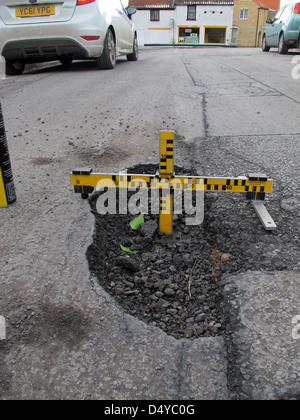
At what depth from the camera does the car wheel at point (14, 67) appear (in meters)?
8.35

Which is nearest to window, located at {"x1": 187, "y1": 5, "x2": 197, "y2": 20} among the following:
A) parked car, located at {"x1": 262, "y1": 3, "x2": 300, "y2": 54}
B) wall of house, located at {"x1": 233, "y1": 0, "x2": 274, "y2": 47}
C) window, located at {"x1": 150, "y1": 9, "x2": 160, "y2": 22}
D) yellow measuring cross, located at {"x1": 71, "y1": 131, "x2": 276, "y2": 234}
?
window, located at {"x1": 150, "y1": 9, "x2": 160, "y2": 22}

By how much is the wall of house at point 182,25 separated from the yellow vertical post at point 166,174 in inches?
1947

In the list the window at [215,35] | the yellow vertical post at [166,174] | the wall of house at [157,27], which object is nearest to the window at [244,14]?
the window at [215,35]

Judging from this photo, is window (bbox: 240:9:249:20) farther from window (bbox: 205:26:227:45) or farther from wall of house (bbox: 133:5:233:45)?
window (bbox: 205:26:227:45)

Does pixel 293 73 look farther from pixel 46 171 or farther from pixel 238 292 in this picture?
pixel 238 292

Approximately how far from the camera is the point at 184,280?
2.21m

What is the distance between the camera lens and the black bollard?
2.63m

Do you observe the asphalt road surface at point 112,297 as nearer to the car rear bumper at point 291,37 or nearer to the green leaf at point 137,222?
the green leaf at point 137,222

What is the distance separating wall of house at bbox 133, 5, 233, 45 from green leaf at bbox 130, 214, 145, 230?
49294mm

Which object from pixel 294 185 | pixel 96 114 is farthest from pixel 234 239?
pixel 96 114

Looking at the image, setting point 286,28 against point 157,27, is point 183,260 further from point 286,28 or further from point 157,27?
point 157,27

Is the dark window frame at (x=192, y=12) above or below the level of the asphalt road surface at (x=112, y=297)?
above

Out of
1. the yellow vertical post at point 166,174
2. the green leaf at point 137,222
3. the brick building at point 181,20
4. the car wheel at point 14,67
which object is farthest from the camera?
the brick building at point 181,20

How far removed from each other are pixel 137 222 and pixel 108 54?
22.0 ft
